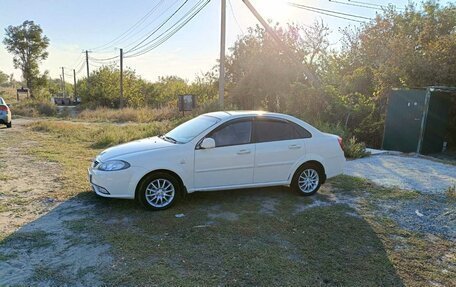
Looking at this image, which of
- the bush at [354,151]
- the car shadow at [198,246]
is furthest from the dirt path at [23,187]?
the bush at [354,151]

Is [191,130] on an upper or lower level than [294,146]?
upper

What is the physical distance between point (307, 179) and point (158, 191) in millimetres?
2531

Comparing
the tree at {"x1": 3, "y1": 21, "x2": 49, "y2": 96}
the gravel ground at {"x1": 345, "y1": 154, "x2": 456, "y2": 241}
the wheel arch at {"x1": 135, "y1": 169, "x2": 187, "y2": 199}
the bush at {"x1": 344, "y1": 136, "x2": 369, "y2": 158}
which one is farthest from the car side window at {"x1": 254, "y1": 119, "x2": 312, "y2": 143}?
the tree at {"x1": 3, "y1": 21, "x2": 49, "y2": 96}

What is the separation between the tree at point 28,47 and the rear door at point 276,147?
161ft

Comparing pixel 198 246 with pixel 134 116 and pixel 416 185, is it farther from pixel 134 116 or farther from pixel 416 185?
pixel 134 116

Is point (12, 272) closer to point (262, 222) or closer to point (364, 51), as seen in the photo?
point (262, 222)

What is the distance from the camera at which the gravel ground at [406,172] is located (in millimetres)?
7077

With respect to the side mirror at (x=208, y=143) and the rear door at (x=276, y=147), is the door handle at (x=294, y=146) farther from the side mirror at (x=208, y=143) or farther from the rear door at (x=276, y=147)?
the side mirror at (x=208, y=143)

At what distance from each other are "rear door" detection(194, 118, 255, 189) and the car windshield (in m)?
0.22

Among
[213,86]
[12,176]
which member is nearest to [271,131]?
[12,176]

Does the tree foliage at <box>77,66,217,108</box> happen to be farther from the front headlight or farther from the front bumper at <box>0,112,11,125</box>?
the front headlight

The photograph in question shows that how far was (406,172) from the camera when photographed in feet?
26.9

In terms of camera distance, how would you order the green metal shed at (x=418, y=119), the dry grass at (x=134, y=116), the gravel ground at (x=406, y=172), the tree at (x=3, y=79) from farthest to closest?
the tree at (x=3, y=79) → the dry grass at (x=134, y=116) → the green metal shed at (x=418, y=119) → the gravel ground at (x=406, y=172)

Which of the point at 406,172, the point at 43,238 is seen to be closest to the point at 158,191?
the point at 43,238
